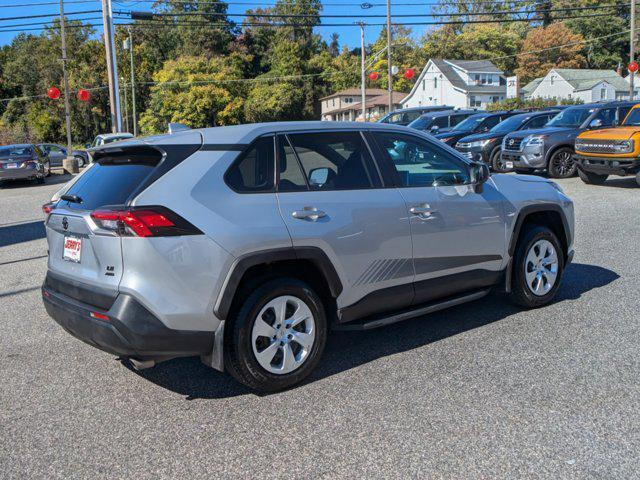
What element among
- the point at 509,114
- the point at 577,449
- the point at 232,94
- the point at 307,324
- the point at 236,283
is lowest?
the point at 577,449

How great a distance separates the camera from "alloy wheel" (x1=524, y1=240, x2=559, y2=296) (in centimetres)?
570

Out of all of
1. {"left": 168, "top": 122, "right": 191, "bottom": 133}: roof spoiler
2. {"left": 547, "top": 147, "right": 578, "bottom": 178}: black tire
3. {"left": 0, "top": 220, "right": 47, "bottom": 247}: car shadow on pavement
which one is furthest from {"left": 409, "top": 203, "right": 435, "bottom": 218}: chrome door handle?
{"left": 547, "top": 147, "right": 578, "bottom": 178}: black tire

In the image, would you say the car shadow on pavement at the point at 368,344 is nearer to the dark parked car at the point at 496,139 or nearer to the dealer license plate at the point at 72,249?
the dealer license plate at the point at 72,249

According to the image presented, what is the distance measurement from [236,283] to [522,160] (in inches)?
550

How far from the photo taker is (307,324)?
14.1 feet

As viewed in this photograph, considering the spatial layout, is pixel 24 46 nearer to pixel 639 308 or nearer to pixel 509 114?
pixel 509 114

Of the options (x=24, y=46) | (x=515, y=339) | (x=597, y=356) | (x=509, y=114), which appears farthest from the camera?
(x=24, y=46)

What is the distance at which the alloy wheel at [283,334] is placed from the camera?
A: 4.08 m

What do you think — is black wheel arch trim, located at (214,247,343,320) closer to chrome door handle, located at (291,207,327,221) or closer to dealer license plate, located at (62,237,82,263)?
chrome door handle, located at (291,207,327,221)

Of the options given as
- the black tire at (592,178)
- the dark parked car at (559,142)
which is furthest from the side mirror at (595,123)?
the black tire at (592,178)

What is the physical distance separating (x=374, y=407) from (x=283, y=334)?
772mm

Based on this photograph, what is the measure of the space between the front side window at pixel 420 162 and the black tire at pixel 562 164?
39.1 ft

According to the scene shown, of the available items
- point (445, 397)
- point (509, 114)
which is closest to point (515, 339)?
point (445, 397)

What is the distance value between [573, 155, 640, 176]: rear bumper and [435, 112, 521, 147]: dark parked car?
6.62 metres
